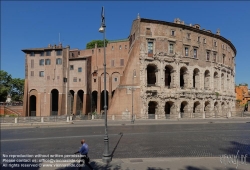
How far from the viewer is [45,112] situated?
4659cm

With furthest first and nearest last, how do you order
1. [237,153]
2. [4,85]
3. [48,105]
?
[4,85] → [48,105] → [237,153]

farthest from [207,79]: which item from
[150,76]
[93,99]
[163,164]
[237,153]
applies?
[163,164]

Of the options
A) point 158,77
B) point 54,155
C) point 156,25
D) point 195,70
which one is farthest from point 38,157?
point 195,70

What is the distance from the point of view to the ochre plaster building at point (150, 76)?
120ft

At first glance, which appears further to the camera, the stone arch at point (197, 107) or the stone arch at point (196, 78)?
the stone arch at point (196, 78)

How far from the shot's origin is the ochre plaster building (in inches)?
1437

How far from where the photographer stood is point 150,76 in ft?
137

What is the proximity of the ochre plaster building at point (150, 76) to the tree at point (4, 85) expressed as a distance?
50.4 ft

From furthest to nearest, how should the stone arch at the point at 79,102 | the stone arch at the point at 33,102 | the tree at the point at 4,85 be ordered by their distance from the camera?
the tree at the point at 4,85 → the stone arch at the point at 79,102 → the stone arch at the point at 33,102

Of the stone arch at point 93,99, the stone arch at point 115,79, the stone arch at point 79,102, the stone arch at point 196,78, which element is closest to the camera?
the stone arch at point 196,78

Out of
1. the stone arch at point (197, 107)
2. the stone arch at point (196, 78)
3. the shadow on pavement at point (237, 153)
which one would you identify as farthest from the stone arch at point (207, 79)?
the shadow on pavement at point (237, 153)

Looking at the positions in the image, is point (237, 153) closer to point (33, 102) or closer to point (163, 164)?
point (163, 164)

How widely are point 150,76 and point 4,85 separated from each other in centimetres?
4939

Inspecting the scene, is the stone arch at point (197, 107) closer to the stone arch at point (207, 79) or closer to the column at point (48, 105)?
the stone arch at point (207, 79)
